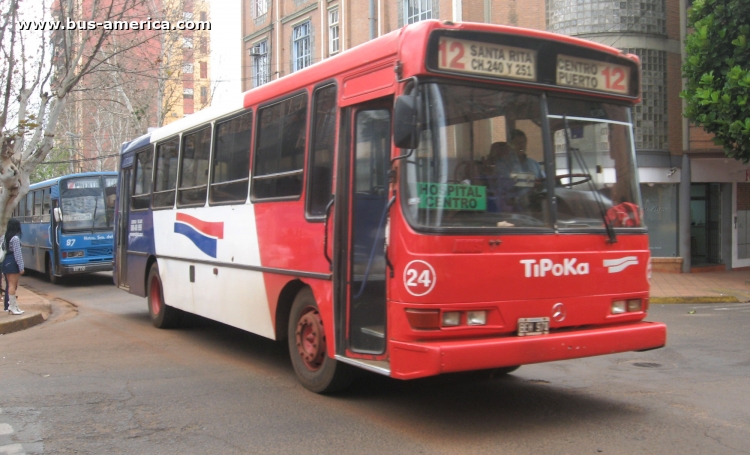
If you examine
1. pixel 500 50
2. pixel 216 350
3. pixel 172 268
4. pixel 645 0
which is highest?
pixel 645 0

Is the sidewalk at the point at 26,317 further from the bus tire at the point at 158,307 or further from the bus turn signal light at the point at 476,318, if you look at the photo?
the bus turn signal light at the point at 476,318

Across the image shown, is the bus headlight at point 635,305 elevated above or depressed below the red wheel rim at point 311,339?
above

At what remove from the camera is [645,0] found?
19672 millimetres

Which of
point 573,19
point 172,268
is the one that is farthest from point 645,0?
point 172,268

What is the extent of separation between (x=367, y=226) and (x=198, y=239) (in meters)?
3.83

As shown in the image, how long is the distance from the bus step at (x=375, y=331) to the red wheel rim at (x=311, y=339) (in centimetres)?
68

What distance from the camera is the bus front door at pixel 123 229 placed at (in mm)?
12781

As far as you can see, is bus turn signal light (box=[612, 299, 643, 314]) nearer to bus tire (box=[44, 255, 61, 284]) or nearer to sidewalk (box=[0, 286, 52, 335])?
sidewalk (box=[0, 286, 52, 335])

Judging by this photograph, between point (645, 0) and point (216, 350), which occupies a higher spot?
point (645, 0)

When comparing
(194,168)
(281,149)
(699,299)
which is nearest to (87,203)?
(194,168)

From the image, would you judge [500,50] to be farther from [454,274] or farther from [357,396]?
[357,396]

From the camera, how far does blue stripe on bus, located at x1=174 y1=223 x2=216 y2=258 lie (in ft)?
29.9

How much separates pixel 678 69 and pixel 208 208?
15540 millimetres

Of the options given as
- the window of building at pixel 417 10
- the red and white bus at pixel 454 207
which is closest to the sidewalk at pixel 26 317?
the red and white bus at pixel 454 207
